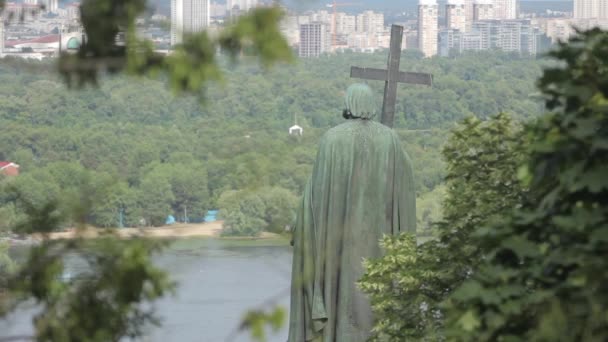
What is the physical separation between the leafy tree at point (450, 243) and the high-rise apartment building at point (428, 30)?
44653mm

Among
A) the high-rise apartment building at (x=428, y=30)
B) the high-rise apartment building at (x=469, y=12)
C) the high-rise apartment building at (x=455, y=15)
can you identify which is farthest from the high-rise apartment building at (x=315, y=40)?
the high-rise apartment building at (x=469, y=12)

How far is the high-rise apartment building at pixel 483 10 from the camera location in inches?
2240

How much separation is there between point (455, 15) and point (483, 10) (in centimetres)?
135

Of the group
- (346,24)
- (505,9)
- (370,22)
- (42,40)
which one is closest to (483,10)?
(505,9)

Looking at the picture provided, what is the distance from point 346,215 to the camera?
7.37 meters

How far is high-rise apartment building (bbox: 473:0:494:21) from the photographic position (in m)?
56.9

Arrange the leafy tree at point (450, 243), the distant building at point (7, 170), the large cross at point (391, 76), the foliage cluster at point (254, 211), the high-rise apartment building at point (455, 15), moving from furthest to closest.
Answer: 1. the high-rise apartment building at point (455, 15)
2. the large cross at point (391, 76)
3. the distant building at point (7, 170)
4. the leafy tree at point (450, 243)
5. the foliage cluster at point (254, 211)

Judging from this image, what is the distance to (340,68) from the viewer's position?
38.3m

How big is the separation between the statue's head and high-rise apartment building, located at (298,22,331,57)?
21.9 meters

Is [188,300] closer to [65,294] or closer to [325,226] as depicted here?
[325,226]

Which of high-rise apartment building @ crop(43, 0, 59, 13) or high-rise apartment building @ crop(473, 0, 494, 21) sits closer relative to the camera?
high-rise apartment building @ crop(43, 0, 59, 13)

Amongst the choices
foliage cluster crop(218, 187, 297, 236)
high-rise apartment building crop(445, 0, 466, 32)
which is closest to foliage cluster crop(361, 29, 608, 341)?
foliage cluster crop(218, 187, 297, 236)

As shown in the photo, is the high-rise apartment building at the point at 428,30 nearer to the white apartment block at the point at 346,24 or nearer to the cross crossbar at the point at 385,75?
the white apartment block at the point at 346,24

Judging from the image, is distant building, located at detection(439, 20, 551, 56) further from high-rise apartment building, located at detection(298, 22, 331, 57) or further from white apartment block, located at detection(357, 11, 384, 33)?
high-rise apartment building, located at detection(298, 22, 331, 57)
